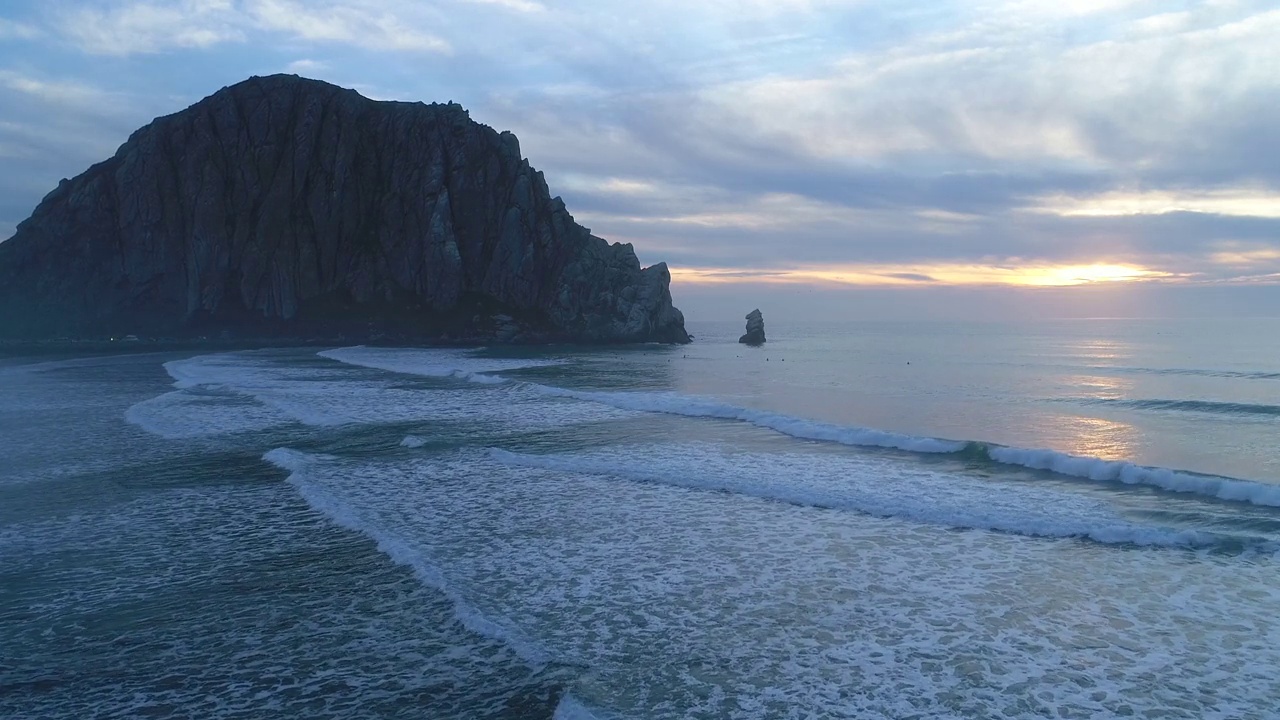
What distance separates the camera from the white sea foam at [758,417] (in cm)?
2244

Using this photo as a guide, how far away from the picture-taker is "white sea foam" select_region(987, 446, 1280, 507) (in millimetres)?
15914

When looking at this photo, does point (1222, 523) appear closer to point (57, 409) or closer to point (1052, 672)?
point (1052, 672)

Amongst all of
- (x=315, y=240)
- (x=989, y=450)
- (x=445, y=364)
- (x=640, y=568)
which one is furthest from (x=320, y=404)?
(x=315, y=240)

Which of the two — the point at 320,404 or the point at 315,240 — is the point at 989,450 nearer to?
the point at 320,404

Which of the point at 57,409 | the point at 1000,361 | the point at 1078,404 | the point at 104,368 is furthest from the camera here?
the point at 1000,361

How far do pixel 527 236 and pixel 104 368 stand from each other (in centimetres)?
5405

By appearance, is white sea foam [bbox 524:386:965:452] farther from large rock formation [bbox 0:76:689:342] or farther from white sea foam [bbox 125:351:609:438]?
large rock formation [bbox 0:76:689:342]

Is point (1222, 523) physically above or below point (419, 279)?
below

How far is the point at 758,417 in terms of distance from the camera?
92.5ft

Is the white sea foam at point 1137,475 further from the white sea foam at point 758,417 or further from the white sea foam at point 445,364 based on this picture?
the white sea foam at point 445,364

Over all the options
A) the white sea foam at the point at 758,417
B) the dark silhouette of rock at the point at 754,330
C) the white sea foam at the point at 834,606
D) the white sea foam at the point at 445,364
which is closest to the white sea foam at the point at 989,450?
the white sea foam at the point at 758,417

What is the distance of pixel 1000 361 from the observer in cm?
5903

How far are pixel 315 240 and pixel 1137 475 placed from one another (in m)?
97.4

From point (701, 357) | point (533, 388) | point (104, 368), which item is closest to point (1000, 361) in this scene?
point (701, 357)
